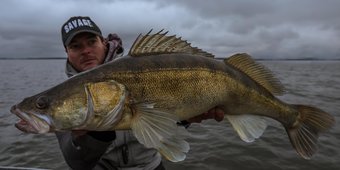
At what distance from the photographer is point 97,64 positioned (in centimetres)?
456

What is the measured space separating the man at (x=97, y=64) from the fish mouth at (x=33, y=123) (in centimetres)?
87

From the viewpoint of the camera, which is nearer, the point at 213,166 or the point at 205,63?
the point at 205,63

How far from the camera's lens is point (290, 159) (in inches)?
358

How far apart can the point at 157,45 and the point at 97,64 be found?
1.40 meters

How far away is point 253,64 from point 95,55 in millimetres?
1965

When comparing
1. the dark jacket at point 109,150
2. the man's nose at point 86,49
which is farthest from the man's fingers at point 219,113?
the man's nose at point 86,49

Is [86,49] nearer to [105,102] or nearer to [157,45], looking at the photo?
[157,45]

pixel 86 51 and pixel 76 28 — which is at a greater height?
pixel 76 28

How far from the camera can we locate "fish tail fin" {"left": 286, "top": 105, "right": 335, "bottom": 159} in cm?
420

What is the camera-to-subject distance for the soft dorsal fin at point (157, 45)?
3350mm

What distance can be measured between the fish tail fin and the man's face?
2.53 metres

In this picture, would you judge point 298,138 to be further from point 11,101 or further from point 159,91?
point 11,101

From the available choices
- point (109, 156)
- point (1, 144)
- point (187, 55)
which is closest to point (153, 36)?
point (187, 55)

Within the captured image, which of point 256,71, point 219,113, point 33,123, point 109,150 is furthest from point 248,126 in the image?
point 33,123
